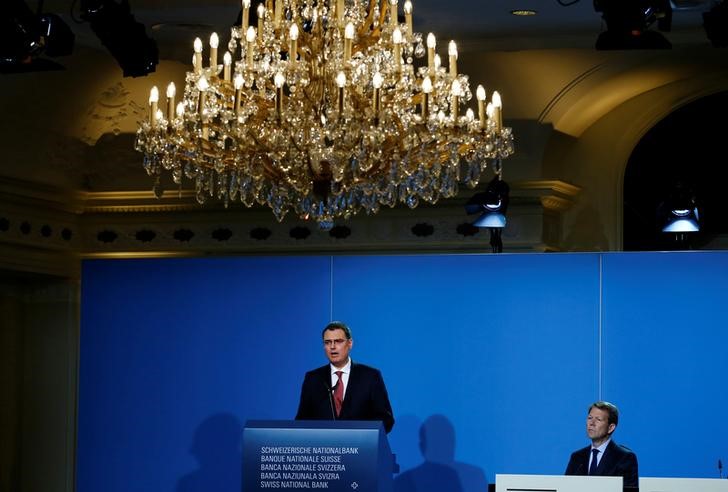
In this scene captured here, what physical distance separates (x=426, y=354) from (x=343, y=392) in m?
1.41

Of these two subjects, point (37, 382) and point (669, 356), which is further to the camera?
point (37, 382)

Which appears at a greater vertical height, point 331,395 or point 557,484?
point 331,395

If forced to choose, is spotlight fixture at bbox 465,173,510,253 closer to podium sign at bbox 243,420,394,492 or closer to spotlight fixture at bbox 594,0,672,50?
spotlight fixture at bbox 594,0,672,50

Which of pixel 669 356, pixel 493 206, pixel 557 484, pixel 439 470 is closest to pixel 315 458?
pixel 557 484

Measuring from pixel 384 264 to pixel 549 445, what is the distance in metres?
1.54

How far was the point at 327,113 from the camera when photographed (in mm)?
6086

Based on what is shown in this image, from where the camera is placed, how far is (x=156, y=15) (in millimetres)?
9336

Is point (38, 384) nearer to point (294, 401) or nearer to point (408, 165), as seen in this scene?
point (294, 401)

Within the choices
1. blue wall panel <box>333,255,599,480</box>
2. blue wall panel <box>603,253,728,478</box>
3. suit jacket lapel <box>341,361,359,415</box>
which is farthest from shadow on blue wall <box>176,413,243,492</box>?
blue wall panel <box>603,253,728,478</box>

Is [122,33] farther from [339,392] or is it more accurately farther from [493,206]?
[493,206]

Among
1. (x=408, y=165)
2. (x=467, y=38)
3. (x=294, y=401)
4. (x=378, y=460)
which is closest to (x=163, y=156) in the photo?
(x=408, y=165)

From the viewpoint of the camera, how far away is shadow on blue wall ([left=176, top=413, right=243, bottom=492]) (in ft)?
28.0

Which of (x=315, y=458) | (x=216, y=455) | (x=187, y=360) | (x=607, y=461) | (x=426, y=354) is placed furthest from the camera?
(x=187, y=360)

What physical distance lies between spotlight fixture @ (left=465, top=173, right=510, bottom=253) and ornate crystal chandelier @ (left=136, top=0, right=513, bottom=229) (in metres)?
2.94
